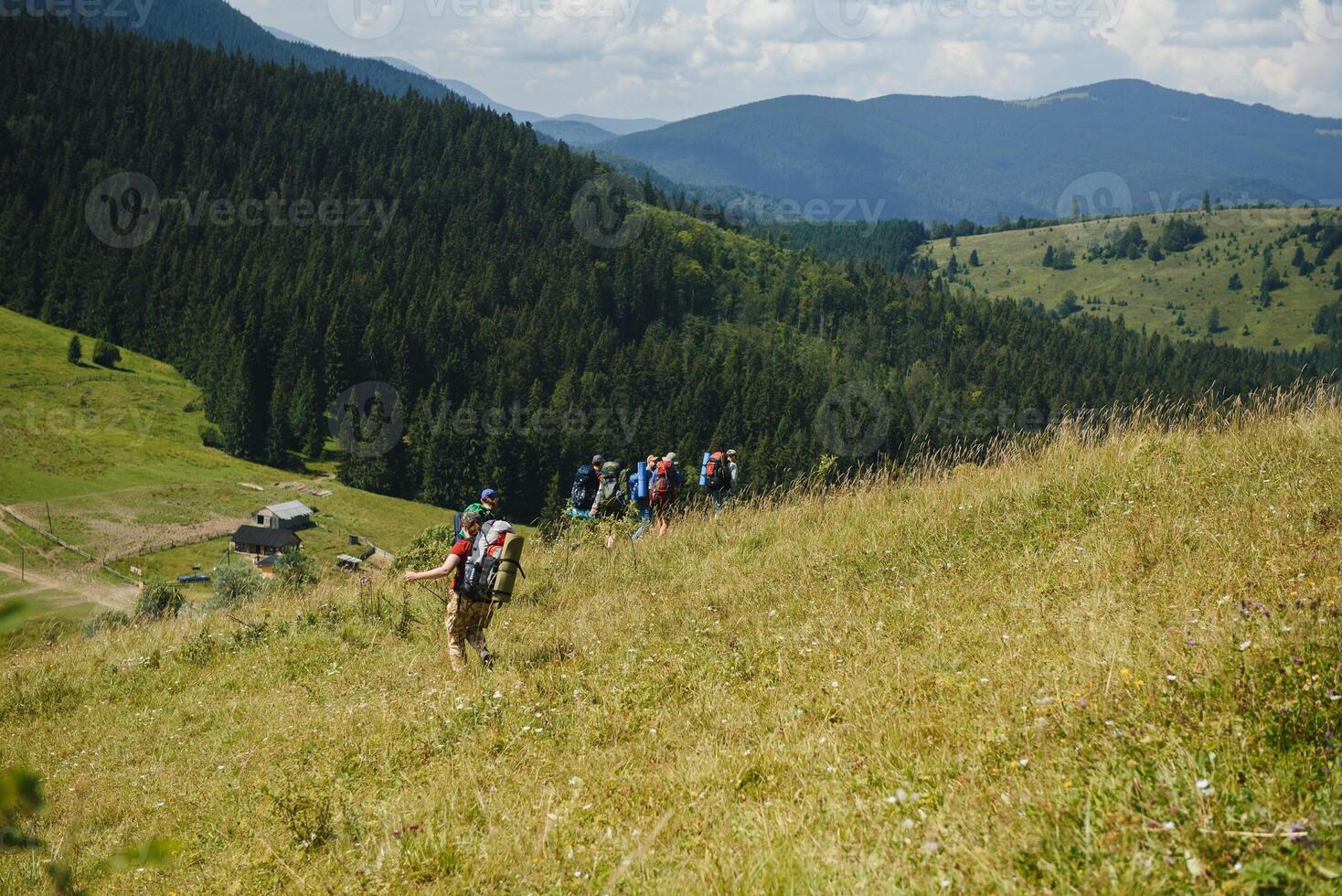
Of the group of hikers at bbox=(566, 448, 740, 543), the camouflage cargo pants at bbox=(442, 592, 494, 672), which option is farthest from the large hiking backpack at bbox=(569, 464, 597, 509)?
the camouflage cargo pants at bbox=(442, 592, 494, 672)

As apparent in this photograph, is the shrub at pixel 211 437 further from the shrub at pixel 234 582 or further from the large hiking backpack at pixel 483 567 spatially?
the large hiking backpack at pixel 483 567

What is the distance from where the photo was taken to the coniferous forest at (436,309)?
114 m

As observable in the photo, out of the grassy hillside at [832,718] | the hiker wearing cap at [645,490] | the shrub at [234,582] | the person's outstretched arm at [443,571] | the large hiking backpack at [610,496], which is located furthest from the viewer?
the shrub at [234,582]

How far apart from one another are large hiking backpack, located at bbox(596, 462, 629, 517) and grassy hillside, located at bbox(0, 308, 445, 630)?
54726mm

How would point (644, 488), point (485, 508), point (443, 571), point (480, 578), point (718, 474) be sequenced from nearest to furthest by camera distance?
point (480, 578) → point (443, 571) → point (485, 508) → point (644, 488) → point (718, 474)

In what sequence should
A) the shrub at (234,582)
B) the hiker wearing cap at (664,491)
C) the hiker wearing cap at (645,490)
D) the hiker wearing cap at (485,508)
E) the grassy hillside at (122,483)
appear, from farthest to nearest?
the grassy hillside at (122,483) → the shrub at (234,582) → the hiker wearing cap at (645,490) → the hiker wearing cap at (664,491) → the hiker wearing cap at (485,508)

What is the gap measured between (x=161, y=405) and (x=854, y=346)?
12259 cm

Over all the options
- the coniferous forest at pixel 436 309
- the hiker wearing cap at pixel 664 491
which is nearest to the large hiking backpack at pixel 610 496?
the hiker wearing cap at pixel 664 491

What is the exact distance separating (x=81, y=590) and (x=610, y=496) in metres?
60.7

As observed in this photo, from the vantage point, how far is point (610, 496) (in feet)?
51.3

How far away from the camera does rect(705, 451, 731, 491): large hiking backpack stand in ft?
55.8

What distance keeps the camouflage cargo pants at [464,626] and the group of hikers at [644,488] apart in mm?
5501

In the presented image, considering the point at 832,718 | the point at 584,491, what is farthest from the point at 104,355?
the point at 832,718

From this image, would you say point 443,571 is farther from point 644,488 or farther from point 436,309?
point 436,309
